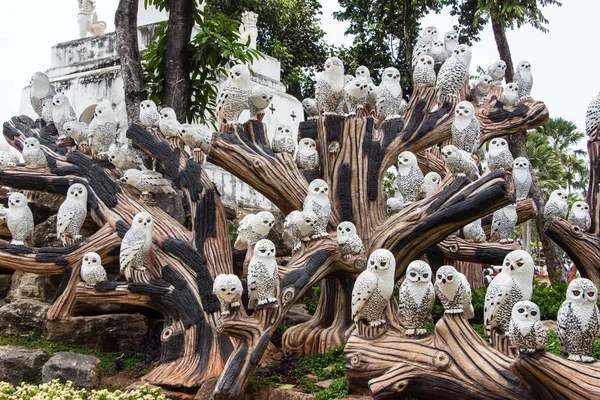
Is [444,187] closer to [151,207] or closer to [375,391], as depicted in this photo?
[375,391]

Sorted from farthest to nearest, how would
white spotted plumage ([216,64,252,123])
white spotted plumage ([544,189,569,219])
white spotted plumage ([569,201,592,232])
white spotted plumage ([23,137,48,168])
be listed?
white spotted plumage ([23,137,48,168]) → white spotted plumage ([544,189,569,219]) → white spotted plumage ([569,201,592,232]) → white spotted plumage ([216,64,252,123])

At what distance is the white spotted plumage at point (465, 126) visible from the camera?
611 cm

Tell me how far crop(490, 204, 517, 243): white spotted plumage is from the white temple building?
4.33 meters

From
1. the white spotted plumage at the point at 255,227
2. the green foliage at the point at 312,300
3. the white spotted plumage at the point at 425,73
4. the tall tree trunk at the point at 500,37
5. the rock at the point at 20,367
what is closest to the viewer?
the white spotted plumage at the point at 255,227

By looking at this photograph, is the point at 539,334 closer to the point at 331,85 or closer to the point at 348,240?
the point at 348,240

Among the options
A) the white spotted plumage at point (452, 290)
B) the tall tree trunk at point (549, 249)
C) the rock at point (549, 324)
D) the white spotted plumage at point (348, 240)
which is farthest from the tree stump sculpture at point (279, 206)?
the tall tree trunk at point (549, 249)

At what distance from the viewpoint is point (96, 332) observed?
22.7 feet

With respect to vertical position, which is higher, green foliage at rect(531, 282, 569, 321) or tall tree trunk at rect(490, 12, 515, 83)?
tall tree trunk at rect(490, 12, 515, 83)

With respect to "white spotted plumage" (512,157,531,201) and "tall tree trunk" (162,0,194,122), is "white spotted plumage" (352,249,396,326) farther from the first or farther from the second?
"tall tree trunk" (162,0,194,122)

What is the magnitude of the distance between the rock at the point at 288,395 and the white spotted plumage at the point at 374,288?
74 centimetres

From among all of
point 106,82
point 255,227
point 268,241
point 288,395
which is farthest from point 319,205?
point 106,82

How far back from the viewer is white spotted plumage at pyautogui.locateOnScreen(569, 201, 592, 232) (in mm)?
6625

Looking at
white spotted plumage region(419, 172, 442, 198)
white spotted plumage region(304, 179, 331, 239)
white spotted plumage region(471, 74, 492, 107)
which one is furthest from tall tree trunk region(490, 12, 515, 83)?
white spotted plumage region(304, 179, 331, 239)

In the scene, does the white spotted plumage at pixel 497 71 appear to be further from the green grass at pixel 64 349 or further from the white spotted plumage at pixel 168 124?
the green grass at pixel 64 349
